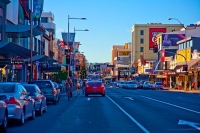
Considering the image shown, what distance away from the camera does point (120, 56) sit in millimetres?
195000

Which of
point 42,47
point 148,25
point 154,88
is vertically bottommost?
point 154,88

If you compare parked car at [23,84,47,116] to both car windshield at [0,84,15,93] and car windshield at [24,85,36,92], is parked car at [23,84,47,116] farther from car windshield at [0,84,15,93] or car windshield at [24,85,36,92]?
car windshield at [0,84,15,93]

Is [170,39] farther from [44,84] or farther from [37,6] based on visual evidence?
[44,84]

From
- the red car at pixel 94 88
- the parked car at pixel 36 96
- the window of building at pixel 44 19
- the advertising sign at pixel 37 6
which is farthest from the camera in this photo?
the window of building at pixel 44 19

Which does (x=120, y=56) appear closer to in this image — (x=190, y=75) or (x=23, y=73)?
(x=190, y=75)

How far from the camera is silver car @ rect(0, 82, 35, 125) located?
14.8 m

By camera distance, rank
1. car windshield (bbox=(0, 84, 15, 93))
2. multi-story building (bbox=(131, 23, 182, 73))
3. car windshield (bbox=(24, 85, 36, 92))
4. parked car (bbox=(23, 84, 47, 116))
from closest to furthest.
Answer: car windshield (bbox=(0, 84, 15, 93))
parked car (bbox=(23, 84, 47, 116))
car windshield (bbox=(24, 85, 36, 92))
multi-story building (bbox=(131, 23, 182, 73))

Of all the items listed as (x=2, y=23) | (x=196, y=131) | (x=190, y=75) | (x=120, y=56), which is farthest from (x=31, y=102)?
(x=120, y=56)

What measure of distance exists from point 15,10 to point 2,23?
6714 mm

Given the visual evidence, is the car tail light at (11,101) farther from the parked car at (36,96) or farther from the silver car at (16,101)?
the parked car at (36,96)

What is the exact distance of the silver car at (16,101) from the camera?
14.8 m

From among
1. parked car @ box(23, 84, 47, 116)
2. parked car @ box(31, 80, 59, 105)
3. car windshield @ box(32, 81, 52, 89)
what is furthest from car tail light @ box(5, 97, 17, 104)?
car windshield @ box(32, 81, 52, 89)

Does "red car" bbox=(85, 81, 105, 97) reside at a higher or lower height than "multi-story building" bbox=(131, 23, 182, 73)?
lower

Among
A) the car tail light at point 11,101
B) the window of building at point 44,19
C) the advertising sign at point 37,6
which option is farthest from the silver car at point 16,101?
the window of building at point 44,19
